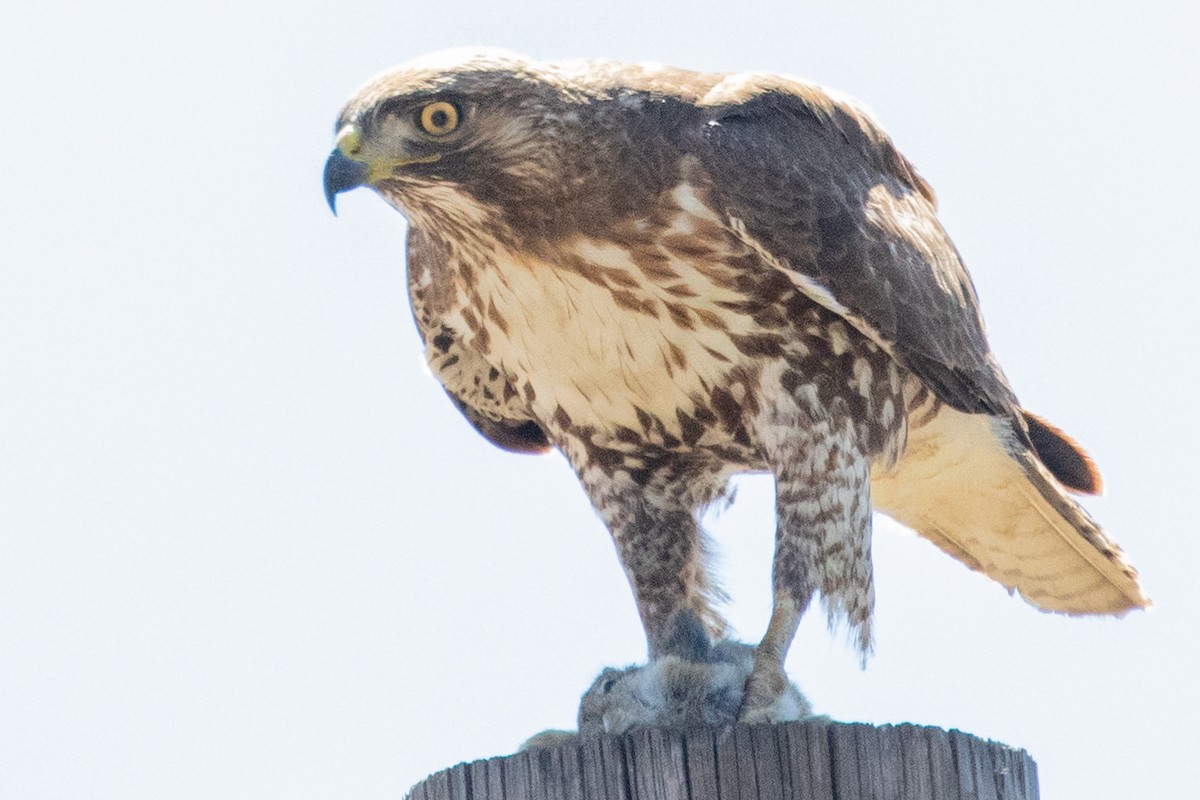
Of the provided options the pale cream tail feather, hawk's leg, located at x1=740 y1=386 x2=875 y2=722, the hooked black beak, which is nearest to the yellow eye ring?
the hooked black beak

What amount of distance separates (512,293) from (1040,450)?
7.32 ft

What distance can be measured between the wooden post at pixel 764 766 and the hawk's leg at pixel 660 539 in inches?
76.7

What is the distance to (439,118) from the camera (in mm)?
4895

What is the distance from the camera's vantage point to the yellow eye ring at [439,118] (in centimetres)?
488

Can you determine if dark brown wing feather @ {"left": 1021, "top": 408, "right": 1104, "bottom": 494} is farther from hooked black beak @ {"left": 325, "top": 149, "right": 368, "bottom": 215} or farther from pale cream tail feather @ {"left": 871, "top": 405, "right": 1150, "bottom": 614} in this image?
hooked black beak @ {"left": 325, "top": 149, "right": 368, "bottom": 215}

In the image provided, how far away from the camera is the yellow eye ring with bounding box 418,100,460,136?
4.88 meters

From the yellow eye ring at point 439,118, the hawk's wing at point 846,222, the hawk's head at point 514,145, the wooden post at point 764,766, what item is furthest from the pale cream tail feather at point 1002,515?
the wooden post at point 764,766

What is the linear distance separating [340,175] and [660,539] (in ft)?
5.34

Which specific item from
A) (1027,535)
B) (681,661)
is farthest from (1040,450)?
(681,661)

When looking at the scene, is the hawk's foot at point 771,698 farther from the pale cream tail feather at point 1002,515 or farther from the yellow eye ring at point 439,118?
the yellow eye ring at point 439,118

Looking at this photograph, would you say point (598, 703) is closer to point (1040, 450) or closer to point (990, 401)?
point (990, 401)

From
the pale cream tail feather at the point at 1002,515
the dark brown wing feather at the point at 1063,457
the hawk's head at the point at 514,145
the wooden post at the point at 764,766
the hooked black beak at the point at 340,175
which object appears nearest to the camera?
the wooden post at the point at 764,766

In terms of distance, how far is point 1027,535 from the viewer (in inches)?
250

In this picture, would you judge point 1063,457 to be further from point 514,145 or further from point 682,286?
point 514,145
